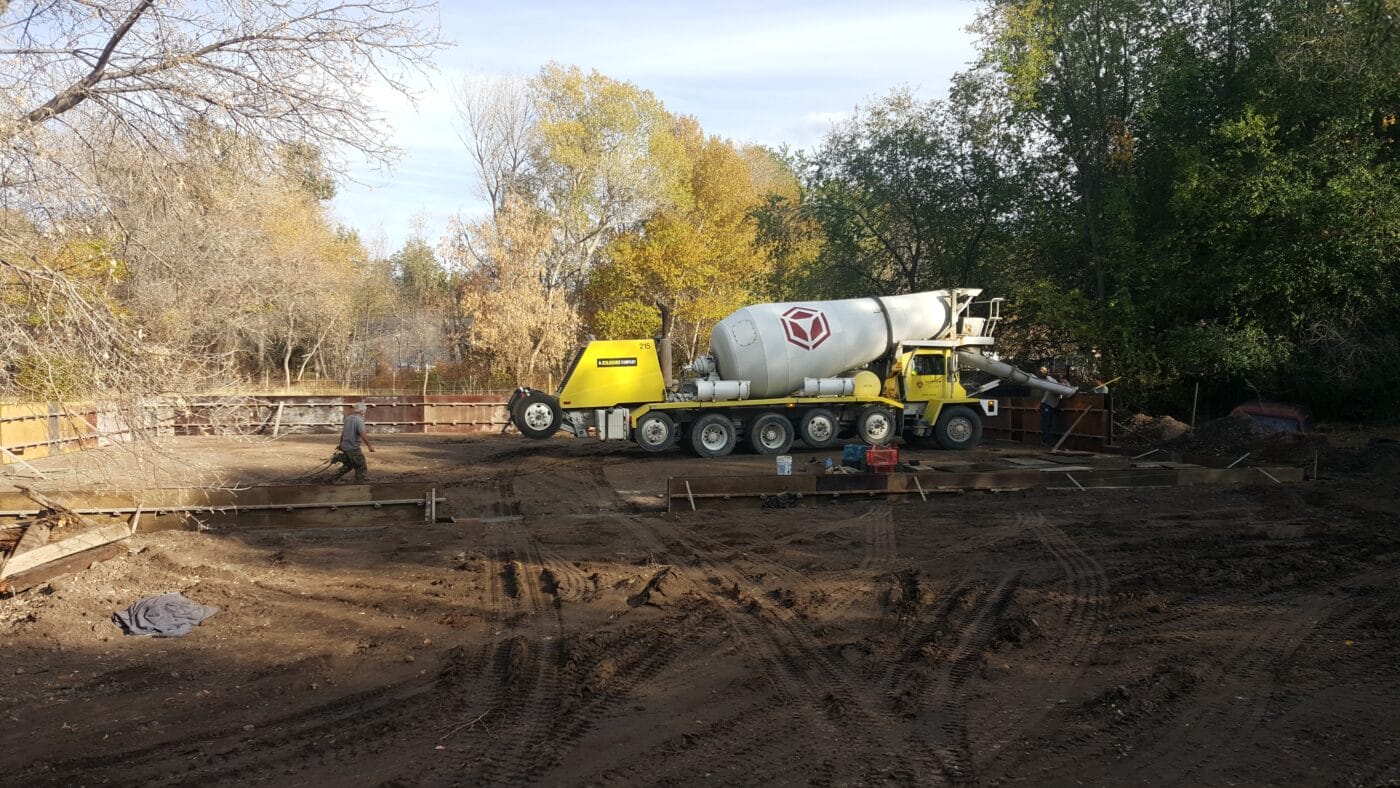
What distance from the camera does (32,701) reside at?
6.23m

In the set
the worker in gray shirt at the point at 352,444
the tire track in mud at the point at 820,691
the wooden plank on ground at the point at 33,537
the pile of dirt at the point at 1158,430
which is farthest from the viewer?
the pile of dirt at the point at 1158,430

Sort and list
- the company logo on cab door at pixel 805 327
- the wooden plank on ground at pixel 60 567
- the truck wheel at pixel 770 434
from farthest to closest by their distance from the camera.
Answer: the company logo on cab door at pixel 805 327, the truck wheel at pixel 770 434, the wooden plank on ground at pixel 60 567

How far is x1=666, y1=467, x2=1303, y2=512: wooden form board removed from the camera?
14.2 metres

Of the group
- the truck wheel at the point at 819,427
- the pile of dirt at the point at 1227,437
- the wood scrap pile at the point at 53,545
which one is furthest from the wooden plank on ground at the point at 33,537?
the pile of dirt at the point at 1227,437

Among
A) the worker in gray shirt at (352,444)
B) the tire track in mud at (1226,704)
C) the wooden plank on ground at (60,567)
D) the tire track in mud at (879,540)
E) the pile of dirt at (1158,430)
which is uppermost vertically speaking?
the worker in gray shirt at (352,444)

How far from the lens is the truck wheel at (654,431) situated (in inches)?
820

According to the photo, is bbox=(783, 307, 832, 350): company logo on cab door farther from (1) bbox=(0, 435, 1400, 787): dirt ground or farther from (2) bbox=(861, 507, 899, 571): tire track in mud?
(1) bbox=(0, 435, 1400, 787): dirt ground

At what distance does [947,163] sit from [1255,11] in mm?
10678

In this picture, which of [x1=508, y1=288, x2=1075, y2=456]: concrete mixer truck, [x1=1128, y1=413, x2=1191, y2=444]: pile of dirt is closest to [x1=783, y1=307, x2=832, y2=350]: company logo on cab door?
[x1=508, y1=288, x2=1075, y2=456]: concrete mixer truck

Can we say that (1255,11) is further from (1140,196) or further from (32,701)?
(32,701)

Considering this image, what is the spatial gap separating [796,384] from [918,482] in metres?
7.03

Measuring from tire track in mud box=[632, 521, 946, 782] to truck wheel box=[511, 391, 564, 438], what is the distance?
38.6ft

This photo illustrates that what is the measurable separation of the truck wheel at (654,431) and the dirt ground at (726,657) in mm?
8201

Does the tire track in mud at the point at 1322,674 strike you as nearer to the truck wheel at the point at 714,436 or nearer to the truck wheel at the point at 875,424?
the truck wheel at the point at 875,424
